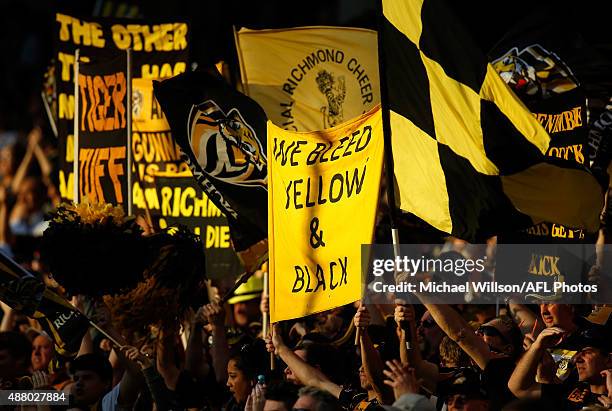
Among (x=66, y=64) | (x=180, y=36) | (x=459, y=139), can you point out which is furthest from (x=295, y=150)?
(x=66, y=64)

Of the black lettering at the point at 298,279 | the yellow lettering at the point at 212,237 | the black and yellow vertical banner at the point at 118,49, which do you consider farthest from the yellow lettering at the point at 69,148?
the black lettering at the point at 298,279

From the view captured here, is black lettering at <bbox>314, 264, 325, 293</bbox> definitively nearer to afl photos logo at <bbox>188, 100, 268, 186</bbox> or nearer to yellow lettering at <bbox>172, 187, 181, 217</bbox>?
afl photos logo at <bbox>188, 100, 268, 186</bbox>

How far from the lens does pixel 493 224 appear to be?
8406 millimetres

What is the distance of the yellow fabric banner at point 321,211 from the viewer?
890 centimetres

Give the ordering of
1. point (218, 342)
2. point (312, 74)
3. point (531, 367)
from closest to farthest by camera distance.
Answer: point (531, 367), point (218, 342), point (312, 74)

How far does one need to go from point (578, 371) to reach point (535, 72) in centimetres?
403

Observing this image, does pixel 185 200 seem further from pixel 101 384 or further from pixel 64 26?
pixel 101 384

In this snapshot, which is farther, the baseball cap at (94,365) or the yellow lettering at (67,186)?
the yellow lettering at (67,186)

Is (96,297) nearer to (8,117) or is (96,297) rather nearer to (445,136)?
(445,136)

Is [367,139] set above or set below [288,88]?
below

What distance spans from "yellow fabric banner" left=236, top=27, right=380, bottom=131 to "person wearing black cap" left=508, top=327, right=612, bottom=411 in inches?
147

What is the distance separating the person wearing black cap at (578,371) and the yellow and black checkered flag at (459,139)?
0.80 meters

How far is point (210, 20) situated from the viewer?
27.2m

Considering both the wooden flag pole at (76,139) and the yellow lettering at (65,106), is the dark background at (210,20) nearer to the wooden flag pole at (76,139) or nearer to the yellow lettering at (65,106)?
the yellow lettering at (65,106)
